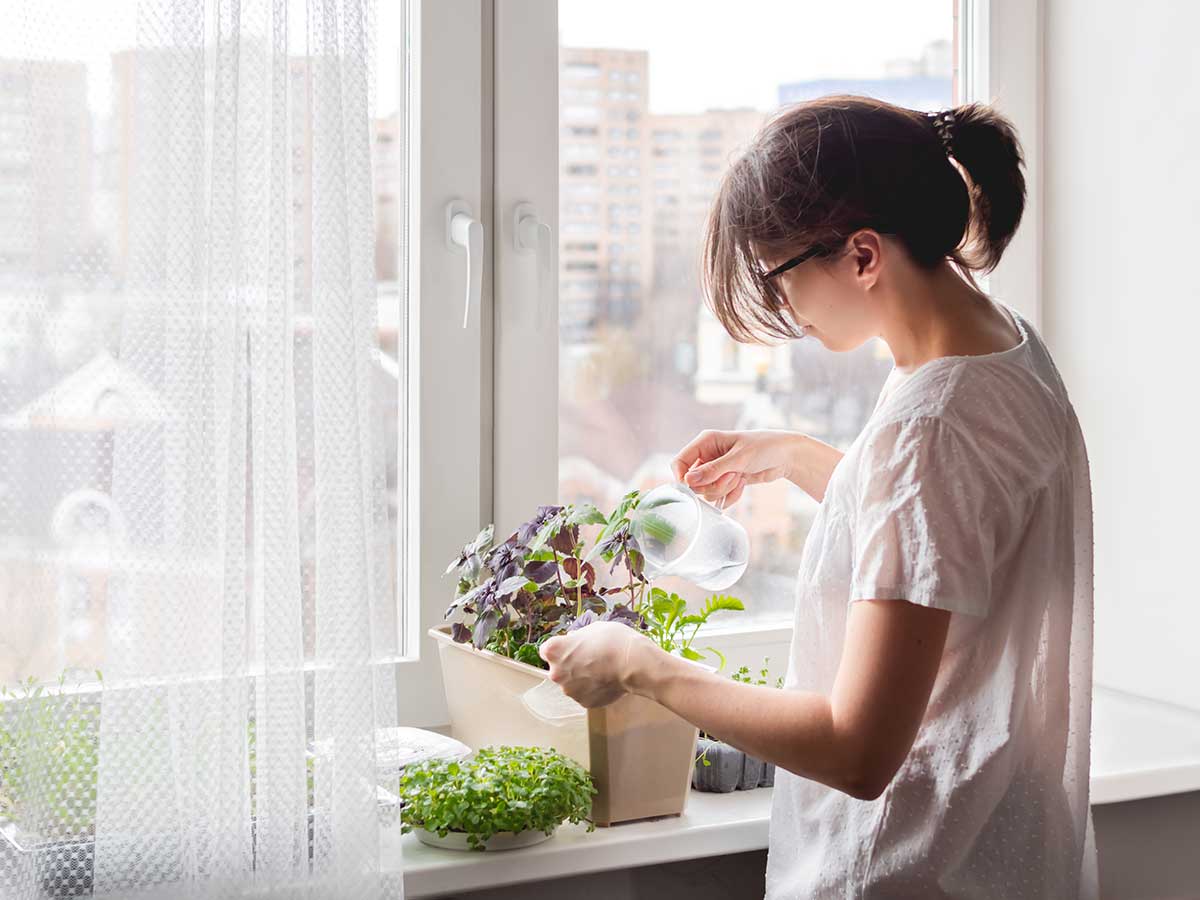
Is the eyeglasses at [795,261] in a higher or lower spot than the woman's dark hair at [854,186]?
lower

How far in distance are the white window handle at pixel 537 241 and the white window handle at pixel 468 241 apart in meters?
0.06

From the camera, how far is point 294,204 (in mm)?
1135

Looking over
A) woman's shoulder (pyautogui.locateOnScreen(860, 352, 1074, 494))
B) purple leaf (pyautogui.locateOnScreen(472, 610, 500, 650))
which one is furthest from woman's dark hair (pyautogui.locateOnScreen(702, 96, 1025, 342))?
purple leaf (pyautogui.locateOnScreen(472, 610, 500, 650))

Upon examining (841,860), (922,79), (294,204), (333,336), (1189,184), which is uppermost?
(922,79)

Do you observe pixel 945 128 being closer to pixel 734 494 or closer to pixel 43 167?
pixel 734 494

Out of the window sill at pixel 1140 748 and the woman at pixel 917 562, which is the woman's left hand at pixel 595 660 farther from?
the window sill at pixel 1140 748

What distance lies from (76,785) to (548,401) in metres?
0.72

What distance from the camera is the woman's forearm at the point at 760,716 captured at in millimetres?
887

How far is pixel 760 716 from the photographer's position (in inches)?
36.4

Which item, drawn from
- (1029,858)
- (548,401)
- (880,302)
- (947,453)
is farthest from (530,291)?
(1029,858)

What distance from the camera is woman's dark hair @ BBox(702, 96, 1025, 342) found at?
0.96 metres

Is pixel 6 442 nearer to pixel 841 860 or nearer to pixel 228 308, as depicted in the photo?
pixel 228 308

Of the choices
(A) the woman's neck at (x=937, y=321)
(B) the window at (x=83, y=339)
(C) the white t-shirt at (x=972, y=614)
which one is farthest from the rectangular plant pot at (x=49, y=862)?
(A) the woman's neck at (x=937, y=321)

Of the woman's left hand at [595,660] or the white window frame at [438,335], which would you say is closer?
the woman's left hand at [595,660]
